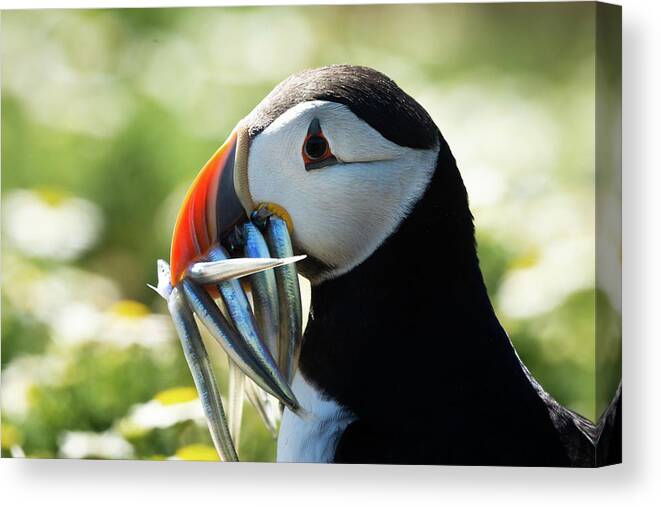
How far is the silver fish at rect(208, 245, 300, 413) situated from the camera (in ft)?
14.6

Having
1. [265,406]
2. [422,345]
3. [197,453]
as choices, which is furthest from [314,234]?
[197,453]

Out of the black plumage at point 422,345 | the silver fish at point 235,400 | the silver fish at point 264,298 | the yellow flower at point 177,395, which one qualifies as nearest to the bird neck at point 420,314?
the black plumage at point 422,345

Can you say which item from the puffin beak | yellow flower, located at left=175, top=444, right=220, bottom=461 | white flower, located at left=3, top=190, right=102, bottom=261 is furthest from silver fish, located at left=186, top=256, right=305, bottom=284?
yellow flower, located at left=175, top=444, right=220, bottom=461

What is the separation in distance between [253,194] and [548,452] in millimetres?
1291

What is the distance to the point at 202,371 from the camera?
184 inches

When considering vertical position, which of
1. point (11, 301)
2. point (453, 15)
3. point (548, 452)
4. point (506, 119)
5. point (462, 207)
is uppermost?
point (453, 15)

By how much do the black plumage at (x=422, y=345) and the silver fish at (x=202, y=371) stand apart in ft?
1.27

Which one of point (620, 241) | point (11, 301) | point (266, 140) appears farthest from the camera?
point (11, 301)

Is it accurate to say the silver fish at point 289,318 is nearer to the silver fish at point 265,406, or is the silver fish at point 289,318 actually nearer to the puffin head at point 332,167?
the puffin head at point 332,167

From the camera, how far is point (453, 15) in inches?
181

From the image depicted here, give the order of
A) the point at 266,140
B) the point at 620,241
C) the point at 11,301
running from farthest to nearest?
the point at 11,301
the point at 620,241
the point at 266,140

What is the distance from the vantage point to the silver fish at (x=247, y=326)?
4.44 metres

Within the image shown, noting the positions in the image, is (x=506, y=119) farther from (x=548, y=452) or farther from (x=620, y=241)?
(x=548, y=452)

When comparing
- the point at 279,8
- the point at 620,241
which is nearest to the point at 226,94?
the point at 279,8
